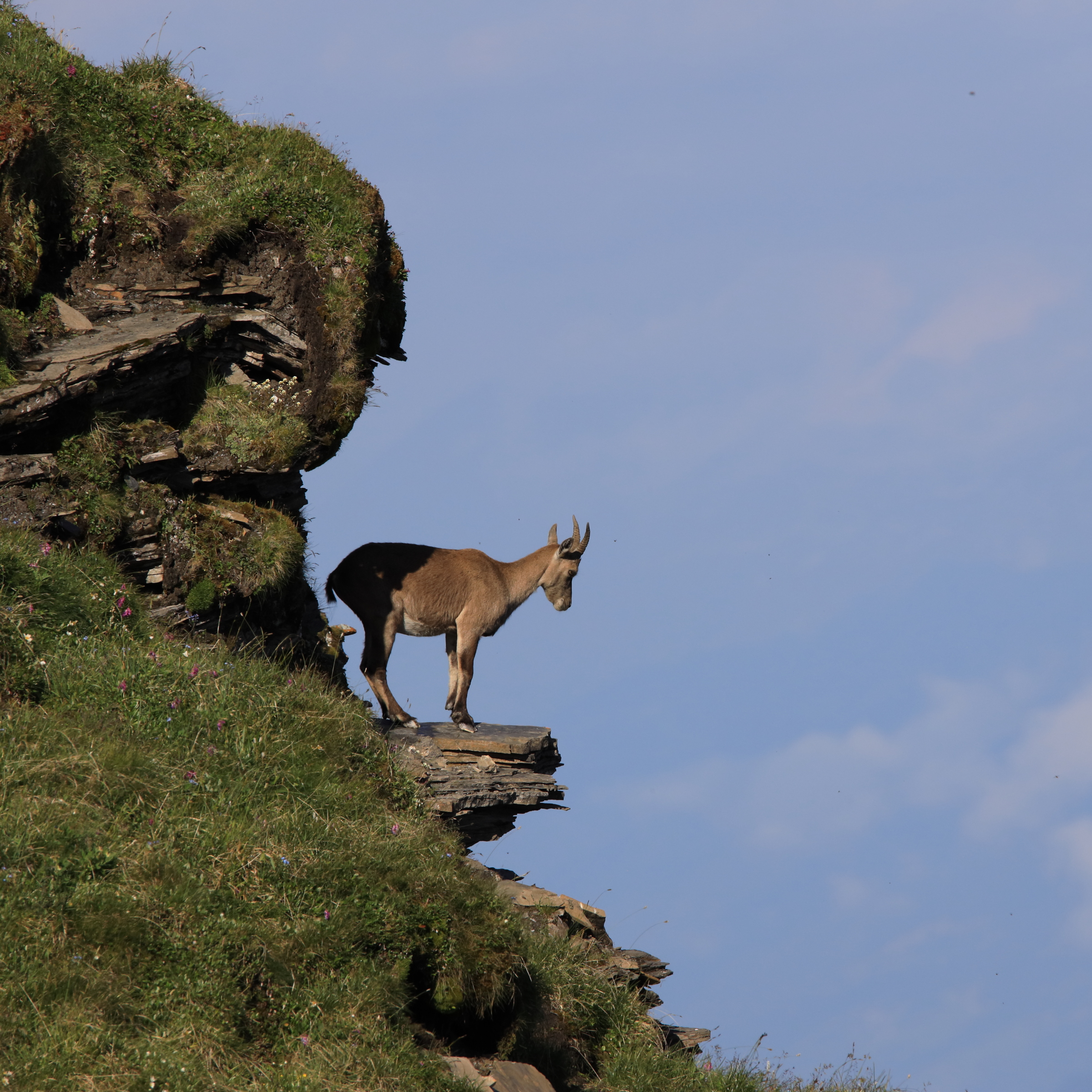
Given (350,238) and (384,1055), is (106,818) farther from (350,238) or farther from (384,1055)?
(350,238)

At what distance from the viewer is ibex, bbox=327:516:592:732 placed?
17.3 m

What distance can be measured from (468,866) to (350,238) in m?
10.2

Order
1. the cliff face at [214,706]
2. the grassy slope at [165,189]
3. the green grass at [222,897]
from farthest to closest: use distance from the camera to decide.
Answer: the grassy slope at [165,189], the cliff face at [214,706], the green grass at [222,897]

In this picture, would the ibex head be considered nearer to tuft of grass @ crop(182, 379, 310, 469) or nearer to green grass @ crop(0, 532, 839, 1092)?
tuft of grass @ crop(182, 379, 310, 469)

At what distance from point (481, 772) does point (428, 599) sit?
2.88 meters

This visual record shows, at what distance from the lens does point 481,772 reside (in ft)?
53.2

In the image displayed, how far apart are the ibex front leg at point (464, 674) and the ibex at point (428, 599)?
14 mm

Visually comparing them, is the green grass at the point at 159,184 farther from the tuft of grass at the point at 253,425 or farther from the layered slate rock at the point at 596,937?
the layered slate rock at the point at 596,937

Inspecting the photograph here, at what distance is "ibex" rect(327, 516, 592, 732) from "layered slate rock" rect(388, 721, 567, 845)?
0.53 metres

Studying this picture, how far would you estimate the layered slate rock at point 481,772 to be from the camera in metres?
15.6

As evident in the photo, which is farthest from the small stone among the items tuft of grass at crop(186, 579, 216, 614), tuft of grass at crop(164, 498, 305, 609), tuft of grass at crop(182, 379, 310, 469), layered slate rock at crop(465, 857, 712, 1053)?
layered slate rock at crop(465, 857, 712, 1053)

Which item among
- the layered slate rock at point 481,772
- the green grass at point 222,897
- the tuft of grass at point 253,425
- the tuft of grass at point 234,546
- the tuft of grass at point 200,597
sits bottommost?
the green grass at point 222,897

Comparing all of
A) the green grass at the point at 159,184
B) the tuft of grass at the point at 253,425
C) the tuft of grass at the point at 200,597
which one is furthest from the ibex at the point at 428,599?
the green grass at the point at 159,184

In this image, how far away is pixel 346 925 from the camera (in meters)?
9.68
